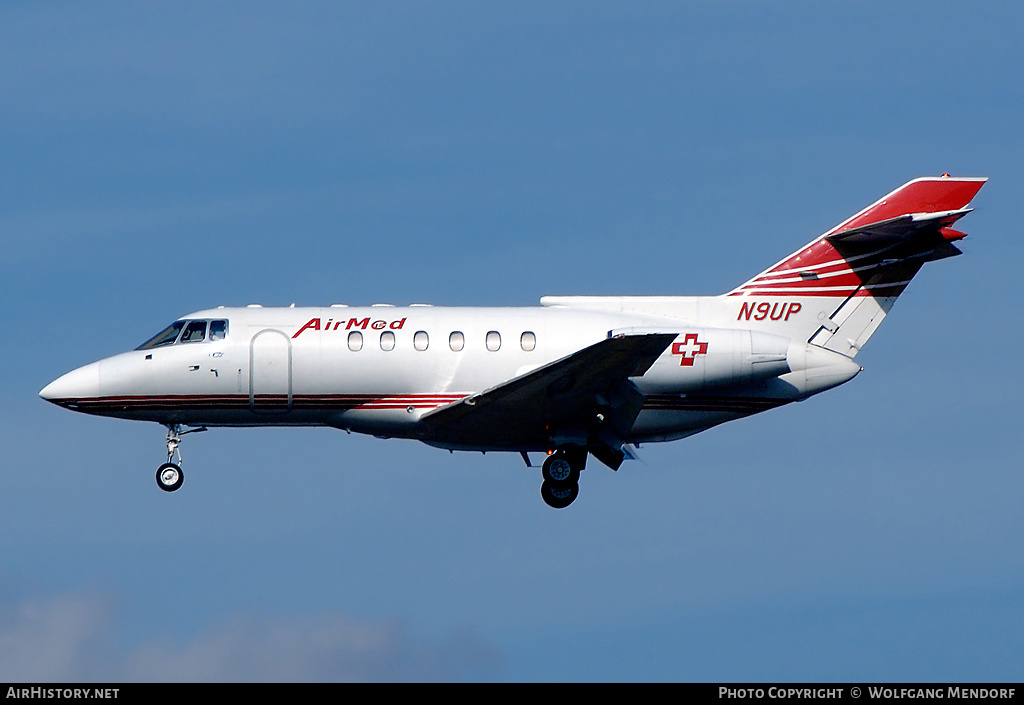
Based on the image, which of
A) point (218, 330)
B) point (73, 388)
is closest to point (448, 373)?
point (218, 330)

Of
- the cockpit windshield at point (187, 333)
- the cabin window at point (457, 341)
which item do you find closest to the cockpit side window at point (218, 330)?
the cockpit windshield at point (187, 333)

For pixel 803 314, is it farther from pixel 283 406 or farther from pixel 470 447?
pixel 283 406

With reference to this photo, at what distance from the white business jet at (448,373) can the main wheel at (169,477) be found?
3cm

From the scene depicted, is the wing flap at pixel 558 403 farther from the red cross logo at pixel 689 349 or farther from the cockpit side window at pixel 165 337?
the cockpit side window at pixel 165 337

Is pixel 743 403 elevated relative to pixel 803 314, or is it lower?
lower

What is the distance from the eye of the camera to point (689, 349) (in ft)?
95.3

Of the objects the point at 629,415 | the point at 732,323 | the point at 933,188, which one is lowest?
the point at 629,415

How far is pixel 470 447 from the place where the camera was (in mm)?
29938

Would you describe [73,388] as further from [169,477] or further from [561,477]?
[561,477]

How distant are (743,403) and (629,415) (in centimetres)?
260

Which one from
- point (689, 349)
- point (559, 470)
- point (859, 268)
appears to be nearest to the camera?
point (689, 349)

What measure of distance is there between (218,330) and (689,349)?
9.29m
